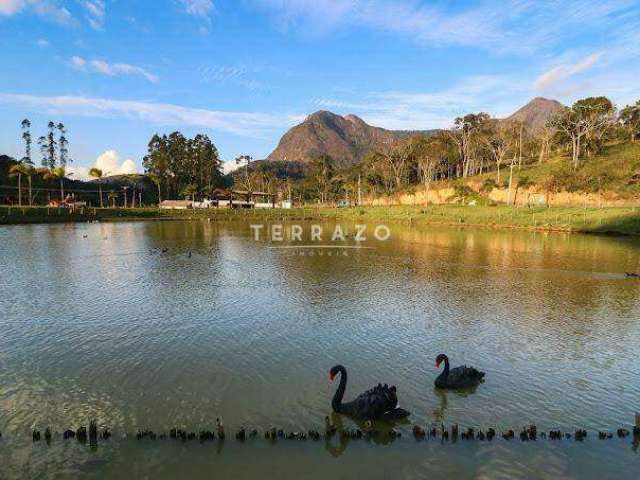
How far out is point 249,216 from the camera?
87.9m

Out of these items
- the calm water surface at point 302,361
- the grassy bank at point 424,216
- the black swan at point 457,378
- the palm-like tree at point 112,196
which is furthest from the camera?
the palm-like tree at point 112,196

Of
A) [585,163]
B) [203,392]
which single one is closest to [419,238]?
[203,392]

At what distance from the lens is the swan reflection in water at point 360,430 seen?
30.0 feet

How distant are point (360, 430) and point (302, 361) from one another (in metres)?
4.06

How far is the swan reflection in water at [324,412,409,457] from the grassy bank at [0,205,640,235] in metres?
52.6

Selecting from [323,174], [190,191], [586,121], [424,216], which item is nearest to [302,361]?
[424,216]

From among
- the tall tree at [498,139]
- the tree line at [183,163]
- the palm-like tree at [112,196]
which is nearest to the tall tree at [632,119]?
the tall tree at [498,139]

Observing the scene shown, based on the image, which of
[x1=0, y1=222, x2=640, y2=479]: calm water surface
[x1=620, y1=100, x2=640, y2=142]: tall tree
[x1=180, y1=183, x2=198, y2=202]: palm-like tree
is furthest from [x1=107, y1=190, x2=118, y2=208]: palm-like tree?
[x1=620, y1=100, x2=640, y2=142]: tall tree

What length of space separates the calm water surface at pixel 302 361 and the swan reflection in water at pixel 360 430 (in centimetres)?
12

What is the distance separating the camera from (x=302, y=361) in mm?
13461

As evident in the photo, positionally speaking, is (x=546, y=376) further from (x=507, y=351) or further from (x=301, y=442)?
(x=301, y=442)

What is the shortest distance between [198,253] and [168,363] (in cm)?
2489

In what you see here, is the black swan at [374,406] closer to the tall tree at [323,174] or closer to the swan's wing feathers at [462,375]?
the swan's wing feathers at [462,375]

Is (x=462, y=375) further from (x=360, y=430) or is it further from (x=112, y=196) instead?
(x=112, y=196)
